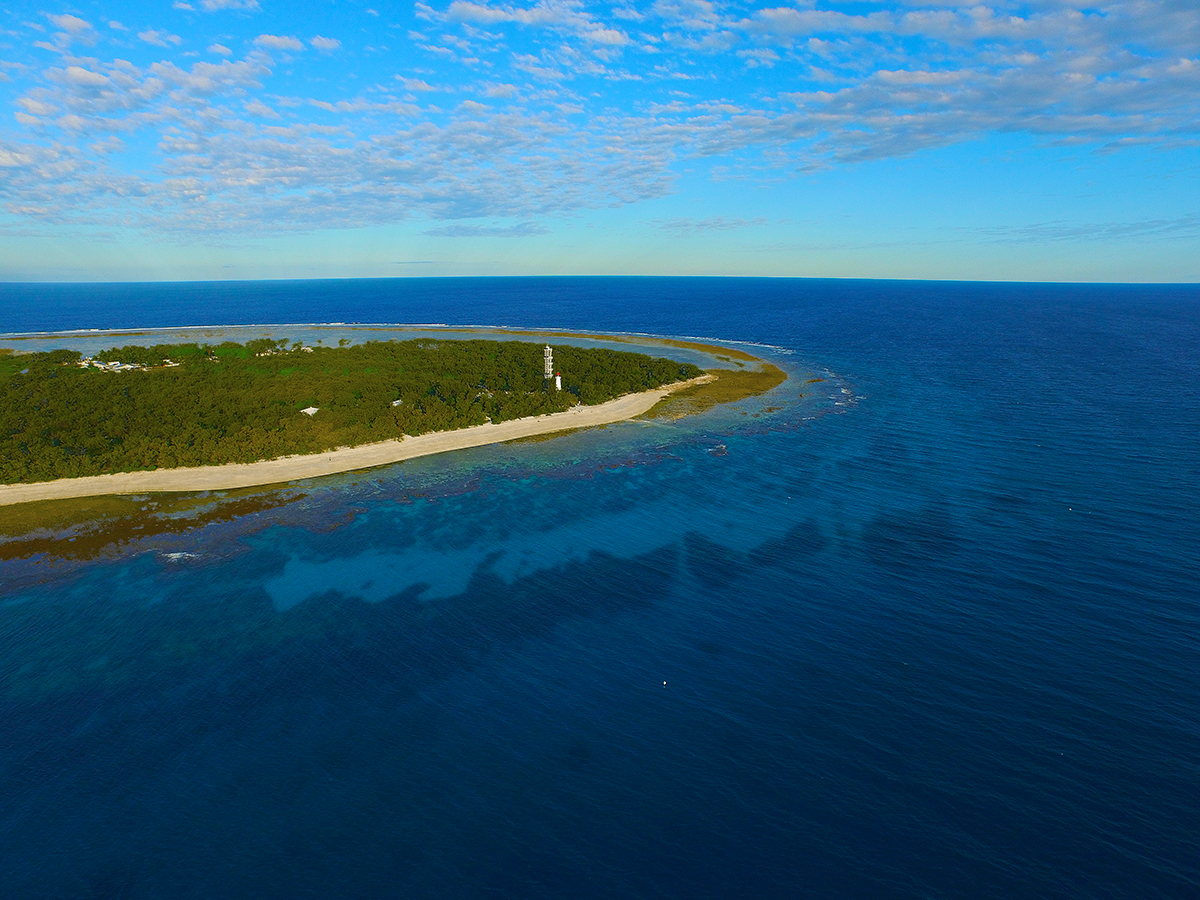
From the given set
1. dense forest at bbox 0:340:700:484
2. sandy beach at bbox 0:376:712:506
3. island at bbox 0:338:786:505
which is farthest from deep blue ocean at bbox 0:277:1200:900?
dense forest at bbox 0:340:700:484

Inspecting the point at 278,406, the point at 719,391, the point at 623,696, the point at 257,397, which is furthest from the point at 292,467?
the point at 719,391

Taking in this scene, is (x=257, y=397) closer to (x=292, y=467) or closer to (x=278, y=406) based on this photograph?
(x=278, y=406)

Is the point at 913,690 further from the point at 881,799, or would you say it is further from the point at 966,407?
the point at 966,407

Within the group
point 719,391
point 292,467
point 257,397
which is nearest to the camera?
point 292,467

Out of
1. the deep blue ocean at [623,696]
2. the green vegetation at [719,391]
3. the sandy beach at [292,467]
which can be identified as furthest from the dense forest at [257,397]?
the deep blue ocean at [623,696]

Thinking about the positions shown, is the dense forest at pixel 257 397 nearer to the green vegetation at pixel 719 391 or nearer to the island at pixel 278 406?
the island at pixel 278 406
